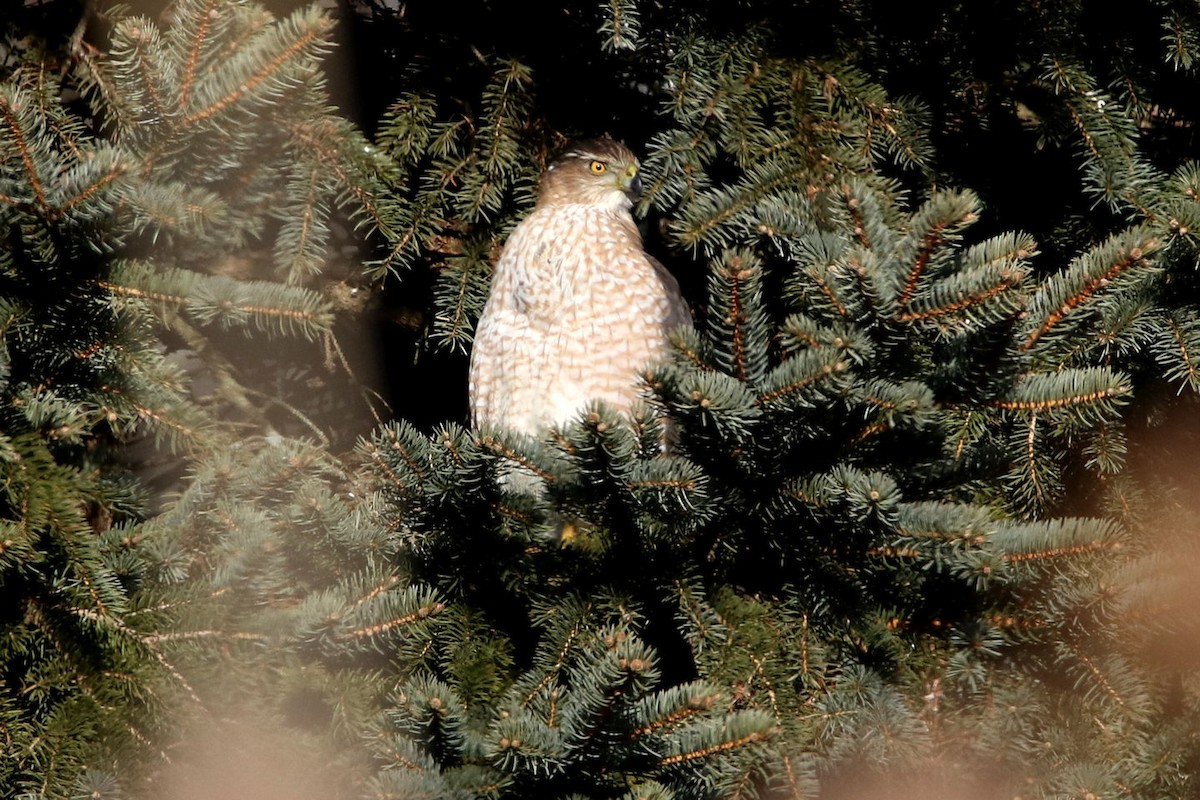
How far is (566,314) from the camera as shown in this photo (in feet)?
9.93

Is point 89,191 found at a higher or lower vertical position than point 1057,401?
higher

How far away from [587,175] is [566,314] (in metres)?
0.44

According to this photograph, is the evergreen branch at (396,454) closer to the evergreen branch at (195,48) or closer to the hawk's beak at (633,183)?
the evergreen branch at (195,48)

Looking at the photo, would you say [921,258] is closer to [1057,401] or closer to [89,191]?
[1057,401]

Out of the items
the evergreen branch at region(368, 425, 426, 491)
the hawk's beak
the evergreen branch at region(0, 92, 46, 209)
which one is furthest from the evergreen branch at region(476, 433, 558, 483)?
the hawk's beak

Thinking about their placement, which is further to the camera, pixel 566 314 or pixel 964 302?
pixel 566 314

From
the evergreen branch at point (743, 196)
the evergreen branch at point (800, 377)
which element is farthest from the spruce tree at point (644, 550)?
the evergreen branch at point (743, 196)

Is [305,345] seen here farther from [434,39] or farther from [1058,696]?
[1058,696]

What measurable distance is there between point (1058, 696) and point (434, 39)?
2.15m

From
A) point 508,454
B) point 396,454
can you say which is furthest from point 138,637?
point 508,454

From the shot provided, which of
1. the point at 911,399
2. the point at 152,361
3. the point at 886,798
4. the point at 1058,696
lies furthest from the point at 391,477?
the point at 1058,696

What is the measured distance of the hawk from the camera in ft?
9.79

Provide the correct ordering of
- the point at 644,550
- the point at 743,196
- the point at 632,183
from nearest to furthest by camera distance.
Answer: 1. the point at 644,550
2. the point at 743,196
3. the point at 632,183

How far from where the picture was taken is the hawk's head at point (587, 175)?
3.16 meters
